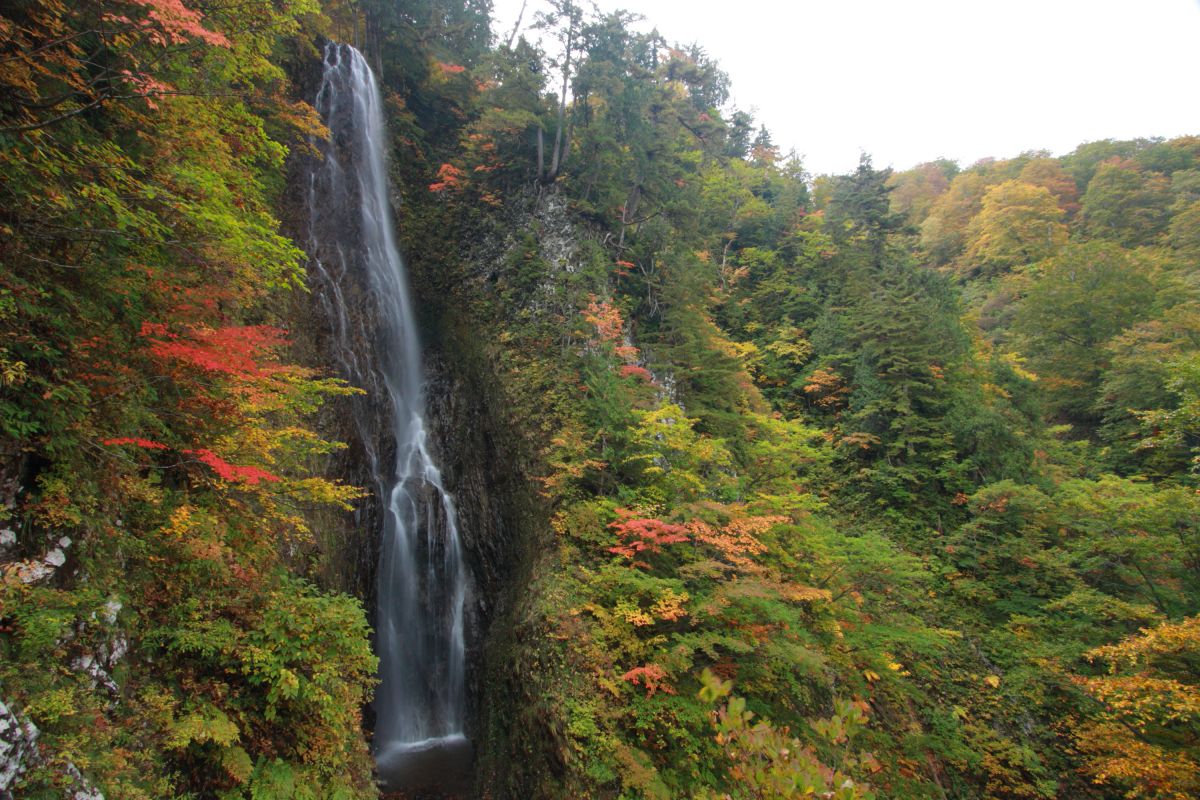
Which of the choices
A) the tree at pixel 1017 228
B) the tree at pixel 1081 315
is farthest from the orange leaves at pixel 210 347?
the tree at pixel 1017 228

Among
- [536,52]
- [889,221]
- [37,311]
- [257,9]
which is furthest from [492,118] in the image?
[889,221]

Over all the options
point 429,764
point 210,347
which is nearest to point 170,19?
point 210,347

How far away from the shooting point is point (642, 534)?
9.31 meters

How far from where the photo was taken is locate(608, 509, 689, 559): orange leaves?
9.07 meters

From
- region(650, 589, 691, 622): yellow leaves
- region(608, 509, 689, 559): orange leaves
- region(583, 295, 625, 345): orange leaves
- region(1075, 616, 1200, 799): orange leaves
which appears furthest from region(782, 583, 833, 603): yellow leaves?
region(583, 295, 625, 345): orange leaves

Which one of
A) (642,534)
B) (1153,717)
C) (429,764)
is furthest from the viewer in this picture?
(429,764)

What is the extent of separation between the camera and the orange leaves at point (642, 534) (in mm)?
9067

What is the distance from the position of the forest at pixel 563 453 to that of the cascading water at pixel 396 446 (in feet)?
1.93

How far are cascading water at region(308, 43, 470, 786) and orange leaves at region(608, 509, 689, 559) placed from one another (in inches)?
227

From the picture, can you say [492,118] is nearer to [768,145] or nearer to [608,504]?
[608,504]

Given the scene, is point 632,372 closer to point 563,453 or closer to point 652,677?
point 563,453

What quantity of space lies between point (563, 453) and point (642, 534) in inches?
124

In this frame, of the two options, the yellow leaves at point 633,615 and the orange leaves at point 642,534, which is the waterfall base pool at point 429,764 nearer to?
the yellow leaves at point 633,615

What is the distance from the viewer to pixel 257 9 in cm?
726
